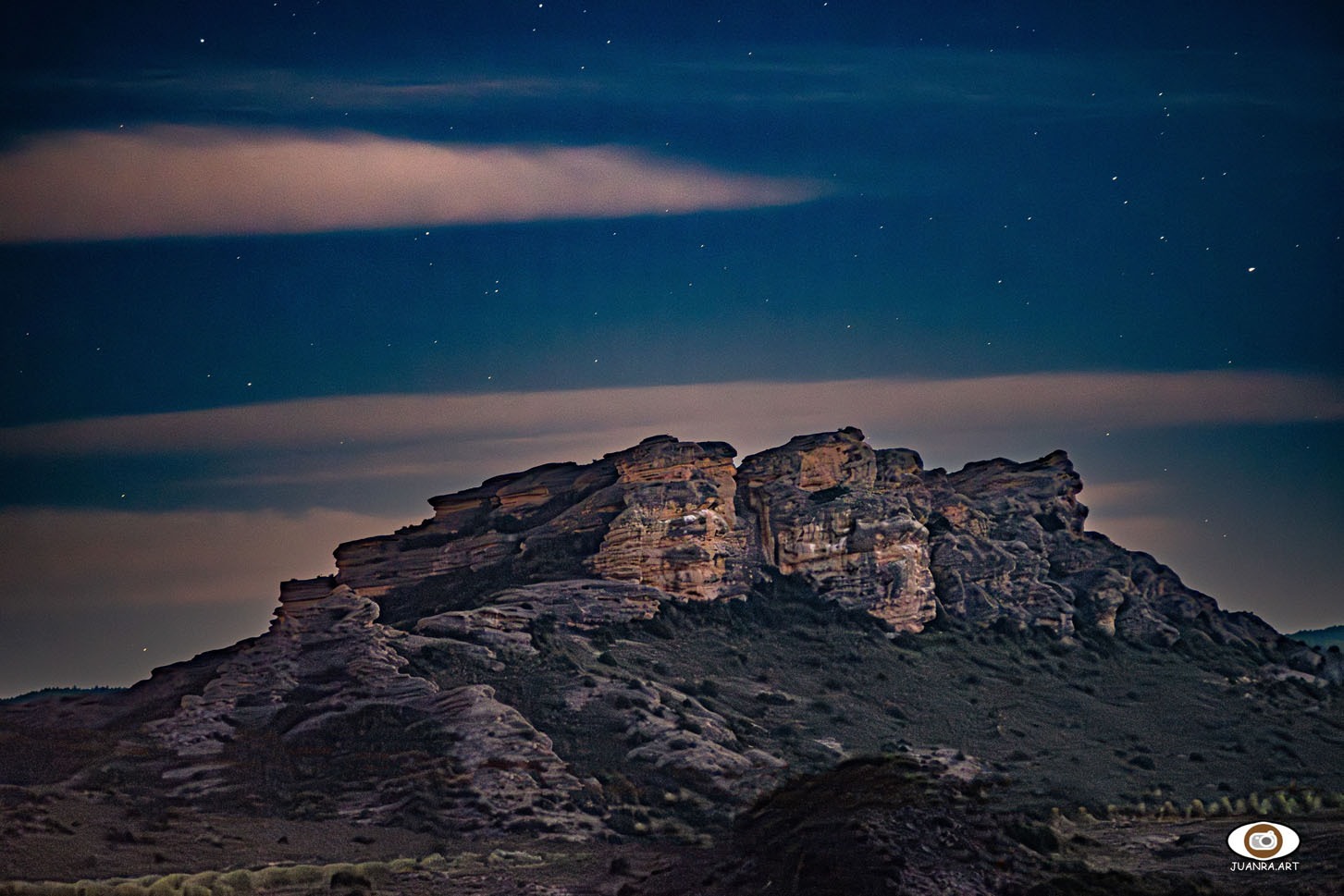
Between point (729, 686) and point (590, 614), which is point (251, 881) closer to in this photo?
point (590, 614)

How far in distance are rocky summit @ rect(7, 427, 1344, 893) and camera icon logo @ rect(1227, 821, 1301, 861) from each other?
293 inches

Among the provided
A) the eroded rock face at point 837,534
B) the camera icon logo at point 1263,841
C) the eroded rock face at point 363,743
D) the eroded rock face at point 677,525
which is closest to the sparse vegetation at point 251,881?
the eroded rock face at point 363,743

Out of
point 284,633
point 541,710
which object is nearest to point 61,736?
point 284,633

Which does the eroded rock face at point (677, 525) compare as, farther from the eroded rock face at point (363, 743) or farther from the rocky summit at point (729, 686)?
the eroded rock face at point (363, 743)

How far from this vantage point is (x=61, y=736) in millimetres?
80750

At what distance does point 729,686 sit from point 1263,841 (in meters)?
27.4

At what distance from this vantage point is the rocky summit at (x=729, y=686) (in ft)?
237

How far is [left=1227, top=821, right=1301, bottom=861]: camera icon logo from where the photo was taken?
6938cm

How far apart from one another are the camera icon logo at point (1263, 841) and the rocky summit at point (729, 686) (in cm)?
744

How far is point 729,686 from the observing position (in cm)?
9100

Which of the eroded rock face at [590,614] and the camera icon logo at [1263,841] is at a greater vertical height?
the eroded rock face at [590,614]

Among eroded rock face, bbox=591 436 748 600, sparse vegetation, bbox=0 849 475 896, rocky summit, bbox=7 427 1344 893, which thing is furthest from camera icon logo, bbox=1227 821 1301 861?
eroded rock face, bbox=591 436 748 600

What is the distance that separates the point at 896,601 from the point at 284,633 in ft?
118

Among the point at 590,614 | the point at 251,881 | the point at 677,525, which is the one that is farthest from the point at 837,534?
the point at 251,881
